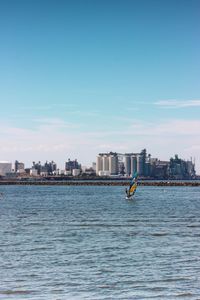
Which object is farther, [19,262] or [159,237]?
[159,237]

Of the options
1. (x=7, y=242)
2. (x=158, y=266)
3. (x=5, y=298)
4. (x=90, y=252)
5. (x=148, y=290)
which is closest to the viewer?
(x=5, y=298)

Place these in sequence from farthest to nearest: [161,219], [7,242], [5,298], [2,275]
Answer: [161,219], [7,242], [2,275], [5,298]

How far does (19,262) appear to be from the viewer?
35281 millimetres

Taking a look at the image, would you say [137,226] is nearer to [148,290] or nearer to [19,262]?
[19,262]

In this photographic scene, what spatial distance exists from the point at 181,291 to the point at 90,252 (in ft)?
42.3

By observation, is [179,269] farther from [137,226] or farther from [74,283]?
[137,226]

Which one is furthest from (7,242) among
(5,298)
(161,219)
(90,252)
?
(161,219)

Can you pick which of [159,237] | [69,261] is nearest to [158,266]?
[69,261]

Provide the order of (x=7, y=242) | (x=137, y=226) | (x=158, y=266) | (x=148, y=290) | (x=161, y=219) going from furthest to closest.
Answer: (x=161, y=219)
(x=137, y=226)
(x=7, y=242)
(x=158, y=266)
(x=148, y=290)

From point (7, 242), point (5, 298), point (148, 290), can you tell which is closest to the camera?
point (5, 298)

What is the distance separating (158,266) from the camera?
1324 inches

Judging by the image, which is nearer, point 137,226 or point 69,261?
point 69,261

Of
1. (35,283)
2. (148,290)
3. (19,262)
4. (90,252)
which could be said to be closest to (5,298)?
(35,283)

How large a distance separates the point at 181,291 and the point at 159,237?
66.3 ft
